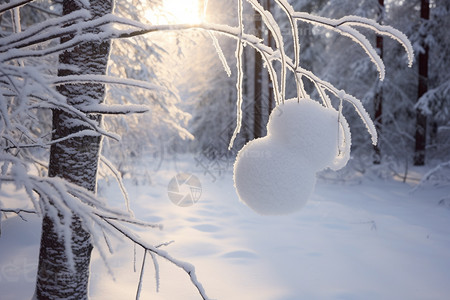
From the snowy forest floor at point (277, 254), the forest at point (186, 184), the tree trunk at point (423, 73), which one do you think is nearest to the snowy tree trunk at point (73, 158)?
the forest at point (186, 184)

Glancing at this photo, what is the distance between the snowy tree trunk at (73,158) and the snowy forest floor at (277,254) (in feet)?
1.38

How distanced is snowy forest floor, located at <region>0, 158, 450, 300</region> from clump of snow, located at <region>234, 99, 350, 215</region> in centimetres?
125

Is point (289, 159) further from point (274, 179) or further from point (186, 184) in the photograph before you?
point (186, 184)

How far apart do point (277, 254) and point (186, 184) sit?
588cm

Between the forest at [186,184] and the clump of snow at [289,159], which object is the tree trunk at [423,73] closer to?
the forest at [186,184]

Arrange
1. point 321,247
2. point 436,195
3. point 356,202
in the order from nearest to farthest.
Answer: point 321,247 → point 356,202 → point 436,195

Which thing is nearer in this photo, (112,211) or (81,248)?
(112,211)

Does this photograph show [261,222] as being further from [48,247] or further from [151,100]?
[48,247]

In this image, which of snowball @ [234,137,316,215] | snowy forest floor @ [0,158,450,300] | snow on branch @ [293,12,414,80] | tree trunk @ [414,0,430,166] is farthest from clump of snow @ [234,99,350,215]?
tree trunk @ [414,0,430,166]

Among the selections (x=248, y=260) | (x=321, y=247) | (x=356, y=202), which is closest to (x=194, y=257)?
(x=248, y=260)

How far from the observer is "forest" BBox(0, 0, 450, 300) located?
0.98 metres

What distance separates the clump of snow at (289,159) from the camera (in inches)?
33.8

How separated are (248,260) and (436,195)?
22.7 feet

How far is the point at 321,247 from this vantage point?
4402 millimetres
